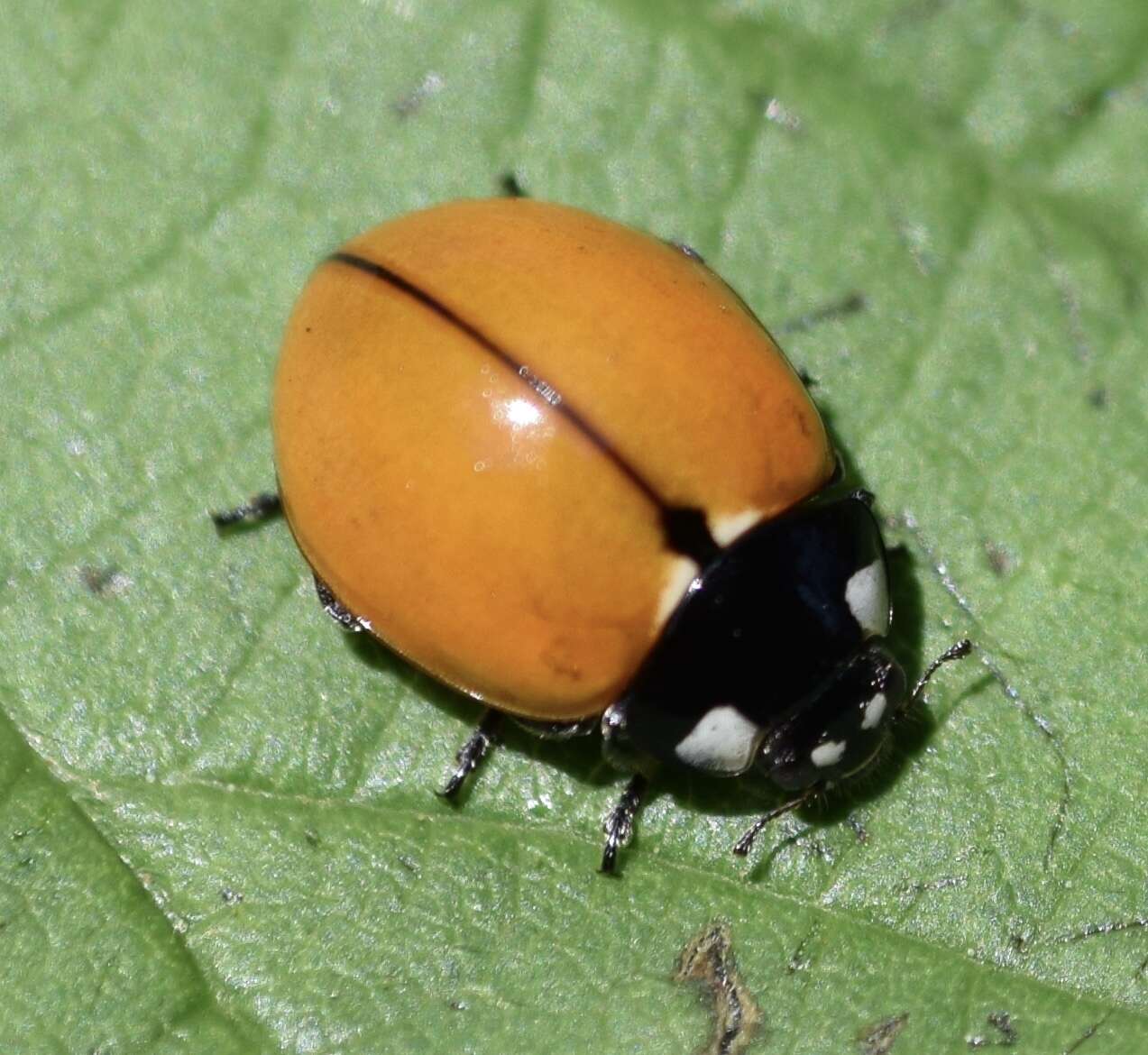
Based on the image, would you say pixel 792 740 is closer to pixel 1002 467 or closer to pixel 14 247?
pixel 1002 467

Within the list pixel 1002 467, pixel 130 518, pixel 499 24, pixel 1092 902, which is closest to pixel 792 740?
pixel 1092 902

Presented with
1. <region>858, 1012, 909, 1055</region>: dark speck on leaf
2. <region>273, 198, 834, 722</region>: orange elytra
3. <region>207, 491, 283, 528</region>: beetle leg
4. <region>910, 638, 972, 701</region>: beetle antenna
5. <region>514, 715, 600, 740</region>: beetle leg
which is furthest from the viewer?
<region>207, 491, 283, 528</region>: beetle leg

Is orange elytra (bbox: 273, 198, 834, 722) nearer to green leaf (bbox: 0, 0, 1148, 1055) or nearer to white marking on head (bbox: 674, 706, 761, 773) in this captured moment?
white marking on head (bbox: 674, 706, 761, 773)

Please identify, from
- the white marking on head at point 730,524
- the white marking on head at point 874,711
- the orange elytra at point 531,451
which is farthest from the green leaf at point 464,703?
the white marking on head at point 730,524

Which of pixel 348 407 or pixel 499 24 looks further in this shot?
pixel 499 24

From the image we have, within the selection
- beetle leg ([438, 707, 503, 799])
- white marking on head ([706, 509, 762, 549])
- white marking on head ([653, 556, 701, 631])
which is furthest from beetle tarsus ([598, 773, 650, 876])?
white marking on head ([706, 509, 762, 549])

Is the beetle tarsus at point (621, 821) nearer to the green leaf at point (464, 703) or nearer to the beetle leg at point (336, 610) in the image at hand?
the green leaf at point (464, 703)

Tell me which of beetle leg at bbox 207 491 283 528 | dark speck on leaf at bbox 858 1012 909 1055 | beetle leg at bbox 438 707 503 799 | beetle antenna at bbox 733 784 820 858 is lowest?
dark speck on leaf at bbox 858 1012 909 1055
